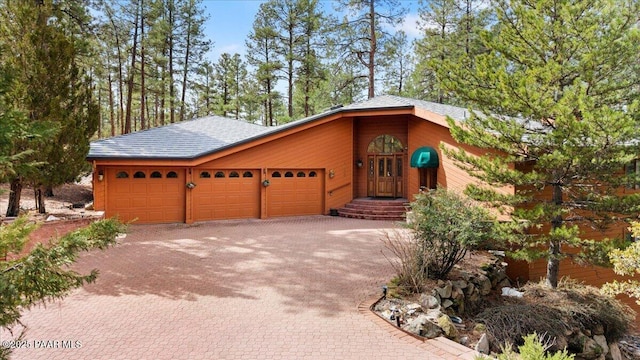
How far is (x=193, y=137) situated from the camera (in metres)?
15.2

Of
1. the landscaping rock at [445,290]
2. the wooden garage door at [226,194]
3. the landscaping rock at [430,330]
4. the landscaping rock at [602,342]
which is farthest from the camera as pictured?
the wooden garage door at [226,194]

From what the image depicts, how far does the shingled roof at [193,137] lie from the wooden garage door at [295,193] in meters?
2.05

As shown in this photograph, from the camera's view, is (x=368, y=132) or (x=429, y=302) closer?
(x=429, y=302)

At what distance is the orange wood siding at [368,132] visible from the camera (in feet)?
51.4

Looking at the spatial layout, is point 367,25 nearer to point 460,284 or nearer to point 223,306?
point 460,284

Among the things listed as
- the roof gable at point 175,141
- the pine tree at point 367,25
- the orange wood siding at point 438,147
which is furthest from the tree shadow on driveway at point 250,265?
the pine tree at point 367,25

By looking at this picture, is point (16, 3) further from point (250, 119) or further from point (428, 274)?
point (250, 119)

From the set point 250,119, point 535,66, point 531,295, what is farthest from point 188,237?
point 250,119

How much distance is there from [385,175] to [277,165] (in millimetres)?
4944

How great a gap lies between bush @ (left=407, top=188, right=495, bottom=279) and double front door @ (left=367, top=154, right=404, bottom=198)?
27.1 ft

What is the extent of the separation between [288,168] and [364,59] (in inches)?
470

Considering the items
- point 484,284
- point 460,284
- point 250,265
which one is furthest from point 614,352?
point 250,265

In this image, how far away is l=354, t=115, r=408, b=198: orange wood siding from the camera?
1568 cm

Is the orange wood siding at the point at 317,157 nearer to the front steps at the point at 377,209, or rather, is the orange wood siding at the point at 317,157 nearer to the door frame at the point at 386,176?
the front steps at the point at 377,209
